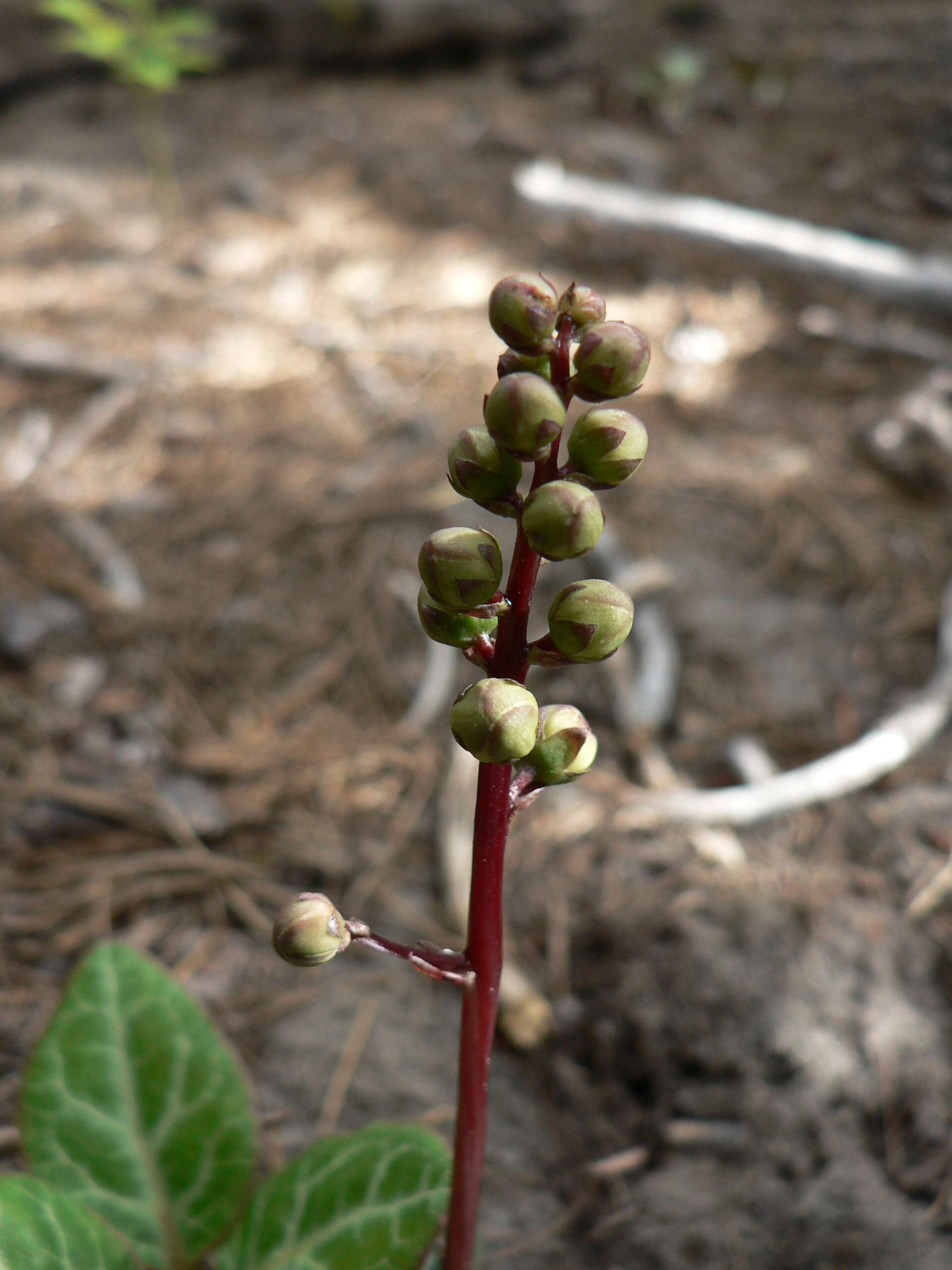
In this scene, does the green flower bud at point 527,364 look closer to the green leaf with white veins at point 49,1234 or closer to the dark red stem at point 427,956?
the dark red stem at point 427,956

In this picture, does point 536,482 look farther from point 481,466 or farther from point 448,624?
point 448,624

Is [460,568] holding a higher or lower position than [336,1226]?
higher

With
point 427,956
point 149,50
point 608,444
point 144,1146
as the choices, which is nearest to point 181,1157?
point 144,1146

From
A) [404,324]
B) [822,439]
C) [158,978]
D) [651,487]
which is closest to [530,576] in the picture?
[158,978]

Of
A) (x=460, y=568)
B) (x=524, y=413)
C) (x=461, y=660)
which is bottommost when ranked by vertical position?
(x=461, y=660)

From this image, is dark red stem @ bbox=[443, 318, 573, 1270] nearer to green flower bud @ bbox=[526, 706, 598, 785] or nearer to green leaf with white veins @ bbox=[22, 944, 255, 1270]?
green flower bud @ bbox=[526, 706, 598, 785]

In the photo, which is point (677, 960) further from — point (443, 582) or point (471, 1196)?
point (443, 582)

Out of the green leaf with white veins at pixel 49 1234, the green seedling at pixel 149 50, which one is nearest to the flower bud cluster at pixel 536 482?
the green leaf with white veins at pixel 49 1234
